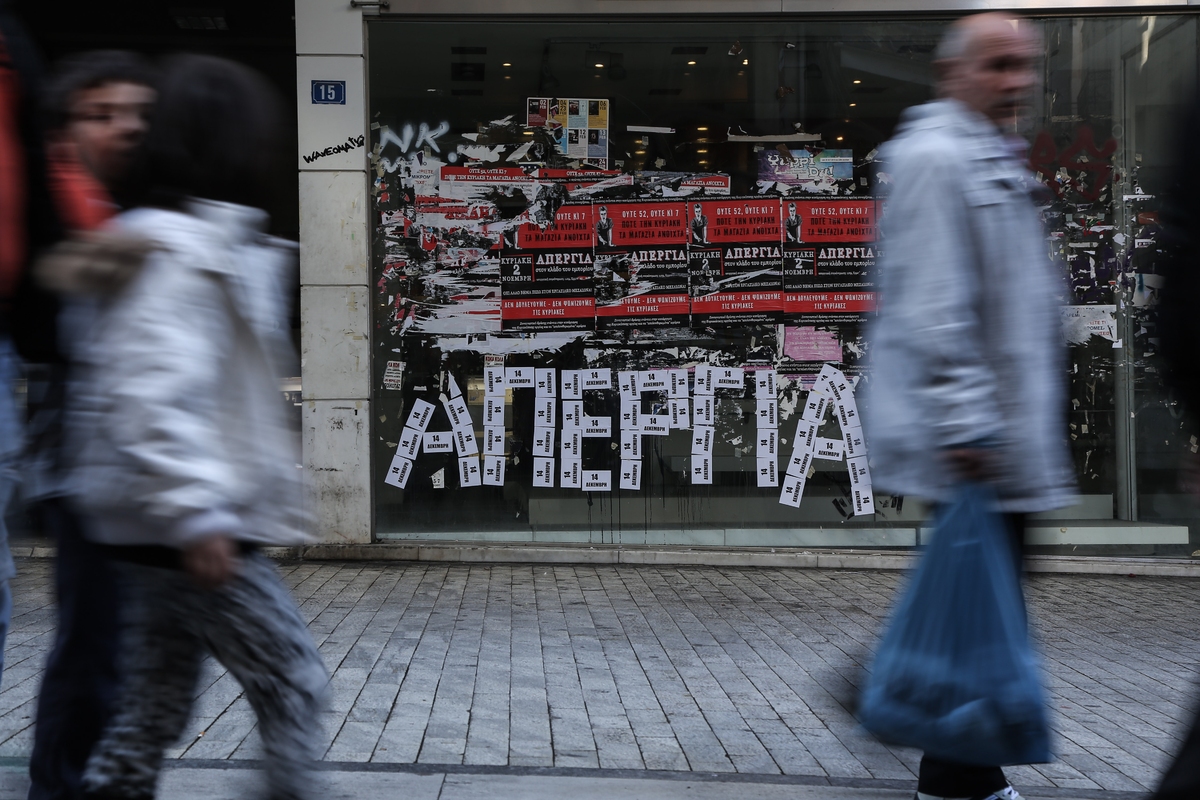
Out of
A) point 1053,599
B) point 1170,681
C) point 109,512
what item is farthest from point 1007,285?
point 1053,599

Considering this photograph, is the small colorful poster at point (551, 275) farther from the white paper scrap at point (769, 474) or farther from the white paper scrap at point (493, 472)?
the white paper scrap at point (769, 474)

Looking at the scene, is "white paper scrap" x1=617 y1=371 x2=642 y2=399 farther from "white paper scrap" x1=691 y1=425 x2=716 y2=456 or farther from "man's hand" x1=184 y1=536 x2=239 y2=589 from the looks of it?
"man's hand" x1=184 y1=536 x2=239 y2=589

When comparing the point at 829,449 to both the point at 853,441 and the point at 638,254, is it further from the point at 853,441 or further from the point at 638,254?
the point at 638,254

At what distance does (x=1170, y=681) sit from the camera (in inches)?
208

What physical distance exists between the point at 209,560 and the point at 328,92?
7.22m

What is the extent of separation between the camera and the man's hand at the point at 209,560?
1.94 m

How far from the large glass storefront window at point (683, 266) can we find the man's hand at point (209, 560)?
682 centimetres

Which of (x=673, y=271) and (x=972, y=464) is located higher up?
(x=673, y=271)

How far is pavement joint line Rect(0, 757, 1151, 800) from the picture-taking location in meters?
3.68

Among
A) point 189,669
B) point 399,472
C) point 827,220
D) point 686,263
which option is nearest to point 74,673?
point 189,669

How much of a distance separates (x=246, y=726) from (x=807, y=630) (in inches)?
126

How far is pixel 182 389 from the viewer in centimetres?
195

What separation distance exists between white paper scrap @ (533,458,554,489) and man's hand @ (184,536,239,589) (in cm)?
685

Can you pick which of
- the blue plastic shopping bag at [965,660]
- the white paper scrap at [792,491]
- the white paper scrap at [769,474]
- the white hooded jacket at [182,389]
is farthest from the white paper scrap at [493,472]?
the white hooded jacket at [182,389]
